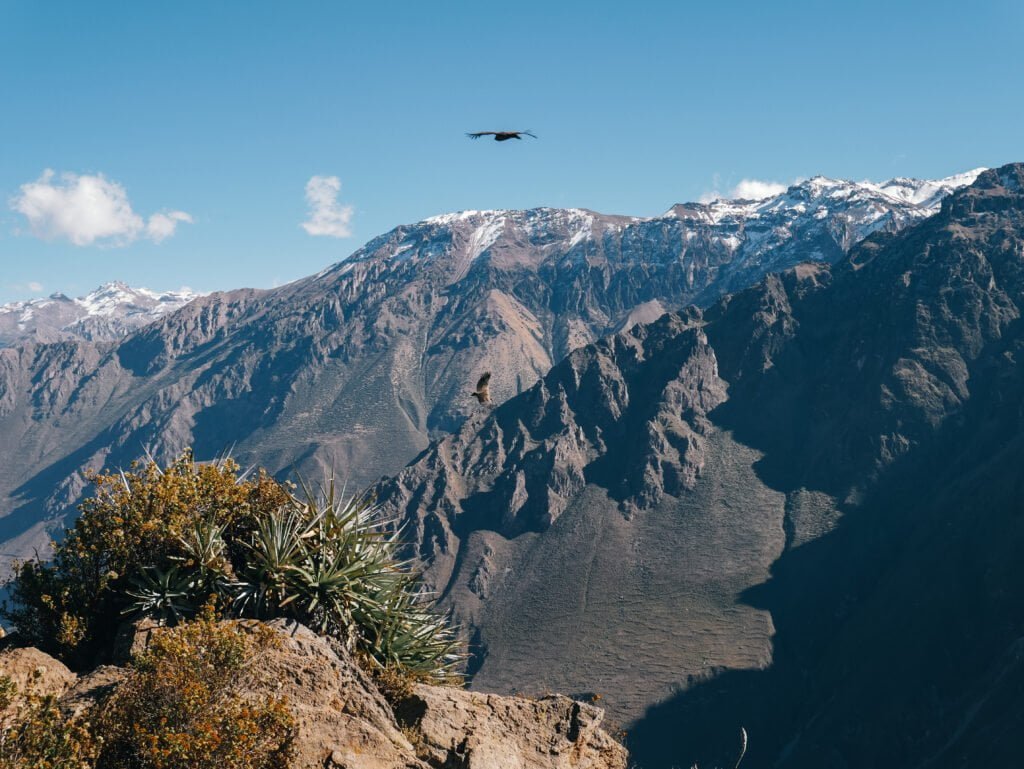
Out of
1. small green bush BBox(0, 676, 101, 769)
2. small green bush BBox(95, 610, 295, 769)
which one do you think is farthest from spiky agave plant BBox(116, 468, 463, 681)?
small green bush BBox(0, 676, 101, 769)

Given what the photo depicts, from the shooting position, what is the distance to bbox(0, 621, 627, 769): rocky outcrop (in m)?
15.4

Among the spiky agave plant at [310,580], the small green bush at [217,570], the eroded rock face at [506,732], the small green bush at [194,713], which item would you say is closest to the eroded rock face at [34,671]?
the small green bush at [217,570]

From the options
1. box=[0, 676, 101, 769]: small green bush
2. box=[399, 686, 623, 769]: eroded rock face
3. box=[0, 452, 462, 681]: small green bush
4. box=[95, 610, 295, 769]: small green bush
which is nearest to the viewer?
box=[0, 676, 101, 769]: small green bush

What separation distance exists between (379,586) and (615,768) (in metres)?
6.44

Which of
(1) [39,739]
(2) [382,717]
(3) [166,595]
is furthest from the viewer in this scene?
(3) [166,595]

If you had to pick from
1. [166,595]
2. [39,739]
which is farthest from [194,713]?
[166,595]

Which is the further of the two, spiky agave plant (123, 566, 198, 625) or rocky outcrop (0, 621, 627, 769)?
spiky agave plant (123, 566, 198, 625)

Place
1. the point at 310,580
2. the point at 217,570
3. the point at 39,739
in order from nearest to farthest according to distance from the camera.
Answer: the point at 39,739 → the point at 310,580 → the point at 217,570

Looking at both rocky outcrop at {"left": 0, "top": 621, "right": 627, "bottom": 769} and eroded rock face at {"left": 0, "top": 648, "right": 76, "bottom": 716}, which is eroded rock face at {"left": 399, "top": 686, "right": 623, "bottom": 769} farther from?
eroded rock face at {"left": 0, "top": 648, "right": 76, "bottom": 716}

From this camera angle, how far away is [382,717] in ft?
53.9

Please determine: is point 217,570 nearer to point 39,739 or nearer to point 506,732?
point 39,739

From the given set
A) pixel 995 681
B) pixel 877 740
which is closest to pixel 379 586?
pixel 995 681

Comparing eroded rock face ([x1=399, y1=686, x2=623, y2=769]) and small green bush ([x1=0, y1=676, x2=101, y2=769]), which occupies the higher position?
small green bush ([x1=0, y1=676, x2=101, y2=769])

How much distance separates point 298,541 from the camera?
19.6 m
